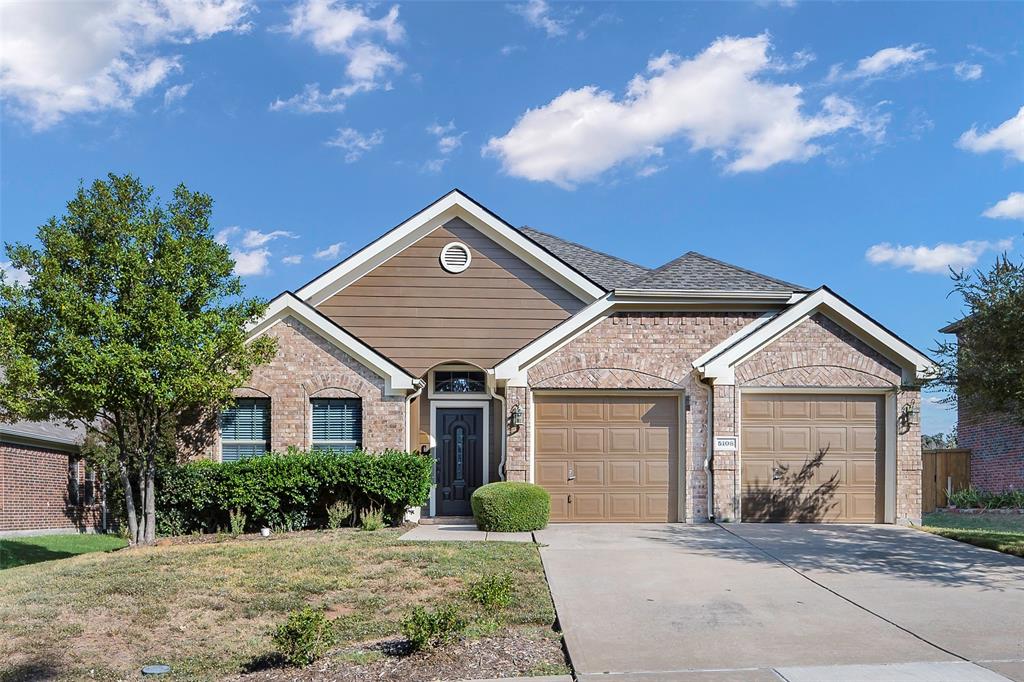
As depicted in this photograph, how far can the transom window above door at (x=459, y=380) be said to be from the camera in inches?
645

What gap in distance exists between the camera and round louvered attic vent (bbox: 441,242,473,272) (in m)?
16.6

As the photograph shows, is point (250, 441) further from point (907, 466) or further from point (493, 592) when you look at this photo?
point (907, 466)

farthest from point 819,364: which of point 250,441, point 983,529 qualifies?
point 250,441

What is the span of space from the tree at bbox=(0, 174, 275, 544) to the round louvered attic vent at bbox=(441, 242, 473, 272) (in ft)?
12.5

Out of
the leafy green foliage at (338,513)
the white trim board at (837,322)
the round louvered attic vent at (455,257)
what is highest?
the round louvered attic vent at (455,257)

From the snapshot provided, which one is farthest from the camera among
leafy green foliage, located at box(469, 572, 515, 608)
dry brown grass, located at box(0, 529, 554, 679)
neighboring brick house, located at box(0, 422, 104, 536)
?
neighboring brick house, located at box(0, 422, 104, 536)

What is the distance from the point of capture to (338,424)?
50.5 feet

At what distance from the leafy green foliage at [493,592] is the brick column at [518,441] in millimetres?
5557

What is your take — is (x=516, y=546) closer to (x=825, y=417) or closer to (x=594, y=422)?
(x=594, y=422)

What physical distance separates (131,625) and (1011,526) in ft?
53.6

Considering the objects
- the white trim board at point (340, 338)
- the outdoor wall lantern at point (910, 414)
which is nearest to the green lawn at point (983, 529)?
the outdoor wall lantern at point (910, 414)

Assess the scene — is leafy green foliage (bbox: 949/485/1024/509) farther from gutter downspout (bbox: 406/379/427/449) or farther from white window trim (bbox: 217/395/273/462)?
white window trim (bbox: 217/395/273/462)

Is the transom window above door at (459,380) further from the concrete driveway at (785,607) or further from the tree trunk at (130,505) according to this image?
the tree trunk at (130,505)

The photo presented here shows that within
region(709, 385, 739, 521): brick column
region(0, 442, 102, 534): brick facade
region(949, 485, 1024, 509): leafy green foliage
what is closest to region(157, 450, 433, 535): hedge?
region(709, 385, 739, 521): brick column
